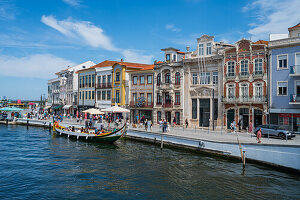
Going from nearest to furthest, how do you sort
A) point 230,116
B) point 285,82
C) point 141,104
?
point 285,82 < point 230,116 < point 141,104

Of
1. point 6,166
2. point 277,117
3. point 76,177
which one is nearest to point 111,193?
point 76,177

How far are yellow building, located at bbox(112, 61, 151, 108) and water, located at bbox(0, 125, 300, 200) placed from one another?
22357mm

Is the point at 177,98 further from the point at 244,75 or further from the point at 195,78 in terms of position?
the point at 244,75

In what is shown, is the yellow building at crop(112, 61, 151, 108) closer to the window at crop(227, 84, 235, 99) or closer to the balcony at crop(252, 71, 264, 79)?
the window at crop(227, 84, 235, 99)

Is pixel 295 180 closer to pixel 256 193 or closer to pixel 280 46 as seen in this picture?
pixel 256 193

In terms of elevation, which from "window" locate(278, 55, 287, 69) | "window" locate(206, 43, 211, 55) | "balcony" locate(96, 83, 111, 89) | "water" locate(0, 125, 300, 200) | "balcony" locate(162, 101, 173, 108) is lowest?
"water" locate(0, 125, 300, 200)

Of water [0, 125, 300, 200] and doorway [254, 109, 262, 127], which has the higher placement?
doorway [254, 109, 262, 127]

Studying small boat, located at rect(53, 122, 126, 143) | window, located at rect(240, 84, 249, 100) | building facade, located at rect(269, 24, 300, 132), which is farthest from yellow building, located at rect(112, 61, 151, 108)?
building facade, located at rect(269, 24, 300, 132)

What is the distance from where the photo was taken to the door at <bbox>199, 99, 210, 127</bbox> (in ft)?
120

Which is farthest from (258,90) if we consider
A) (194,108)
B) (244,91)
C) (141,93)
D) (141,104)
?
(141,93)

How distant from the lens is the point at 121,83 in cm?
4922

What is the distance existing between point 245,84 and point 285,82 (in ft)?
15.1

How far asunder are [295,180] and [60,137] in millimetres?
30358

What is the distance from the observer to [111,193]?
1542cm
